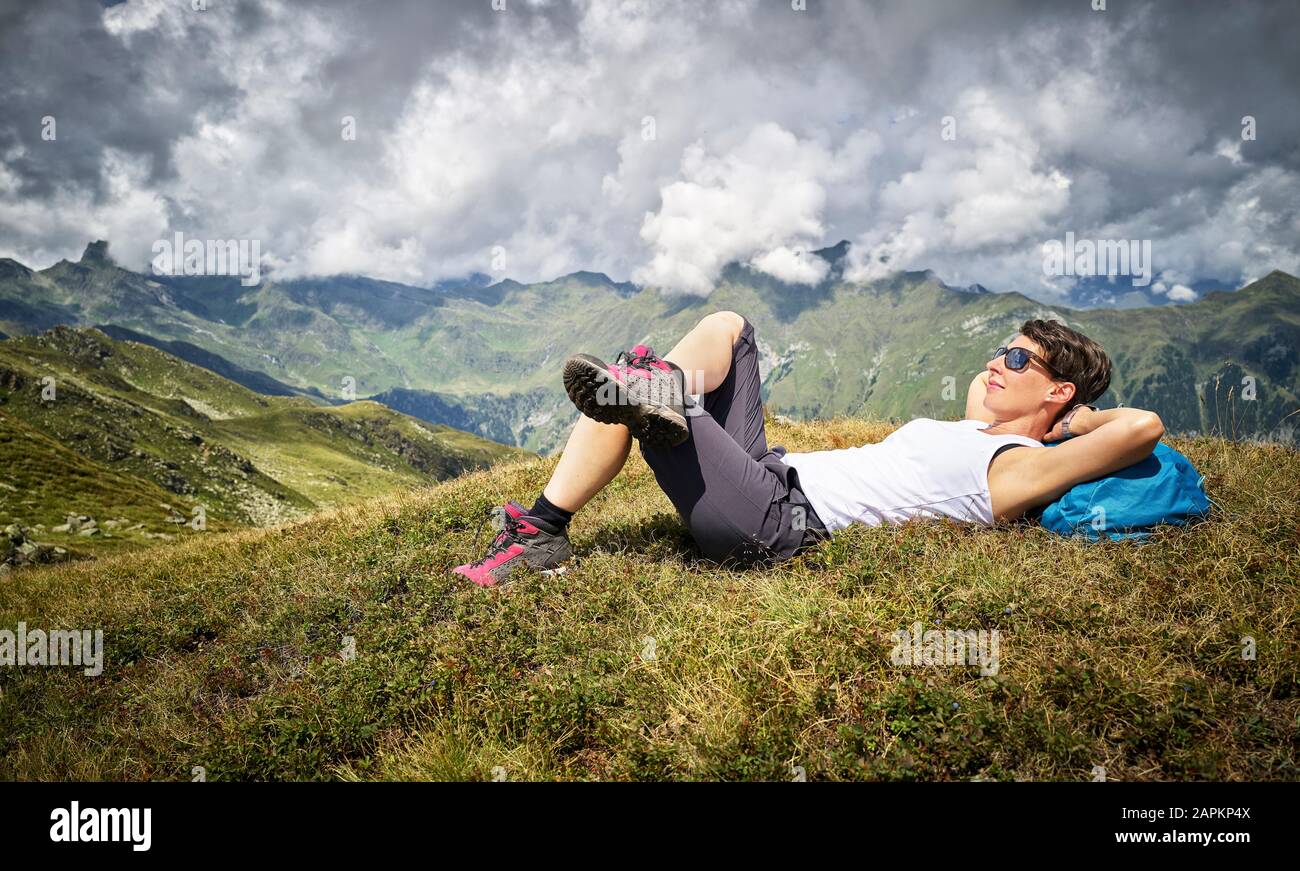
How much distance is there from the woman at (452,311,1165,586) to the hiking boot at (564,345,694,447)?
0.04 feet

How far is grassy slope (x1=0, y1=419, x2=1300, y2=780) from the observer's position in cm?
327

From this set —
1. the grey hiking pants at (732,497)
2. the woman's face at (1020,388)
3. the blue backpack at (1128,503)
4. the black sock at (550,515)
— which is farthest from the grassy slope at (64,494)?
the blue backpack at (1128,503)

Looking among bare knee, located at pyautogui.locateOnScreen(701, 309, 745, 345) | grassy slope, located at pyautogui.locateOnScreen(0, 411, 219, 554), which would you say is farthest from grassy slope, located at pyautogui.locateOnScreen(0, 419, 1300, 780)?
grassy slope, located at pyautogui.locateOnScreen(0, 411, 219, 554)

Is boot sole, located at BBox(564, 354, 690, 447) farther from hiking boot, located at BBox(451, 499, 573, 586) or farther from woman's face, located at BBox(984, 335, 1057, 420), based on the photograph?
woman's face, located at BBox(984, 335, 1057, 420)

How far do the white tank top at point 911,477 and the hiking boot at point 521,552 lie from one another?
2511 mm

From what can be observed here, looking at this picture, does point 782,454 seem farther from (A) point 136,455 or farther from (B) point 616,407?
(A) point 136,455

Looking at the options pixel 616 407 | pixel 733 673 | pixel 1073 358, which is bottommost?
pixel 733 673

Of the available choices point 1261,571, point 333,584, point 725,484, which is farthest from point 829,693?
point 333,584

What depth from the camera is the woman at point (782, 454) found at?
479 cm

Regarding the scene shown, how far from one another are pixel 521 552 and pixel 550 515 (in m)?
0.48

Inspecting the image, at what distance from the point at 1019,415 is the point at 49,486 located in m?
72.9
